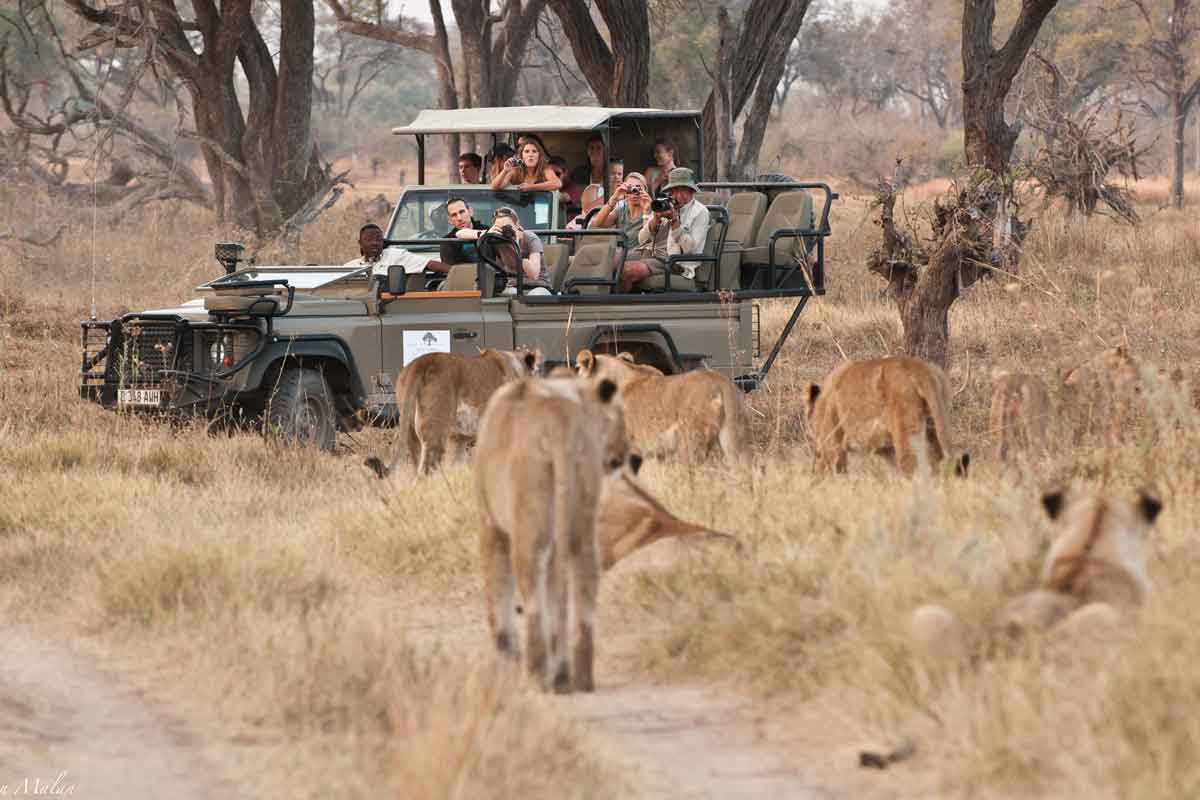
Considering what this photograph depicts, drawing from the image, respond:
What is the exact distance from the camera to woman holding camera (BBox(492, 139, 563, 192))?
37.2ft

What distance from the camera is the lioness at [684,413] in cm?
804

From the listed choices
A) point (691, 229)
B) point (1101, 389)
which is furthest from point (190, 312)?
point (1101, 389)

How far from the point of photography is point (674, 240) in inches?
431

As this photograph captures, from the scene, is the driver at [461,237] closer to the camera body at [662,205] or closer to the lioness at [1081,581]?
the camera body at [662,205]

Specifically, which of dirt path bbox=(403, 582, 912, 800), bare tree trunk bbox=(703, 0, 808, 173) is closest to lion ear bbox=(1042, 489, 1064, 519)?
dirt path bbox=(403, 582, 912, 800)

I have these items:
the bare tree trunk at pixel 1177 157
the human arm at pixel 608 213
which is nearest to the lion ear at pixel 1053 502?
the human arm at pixel 608 213

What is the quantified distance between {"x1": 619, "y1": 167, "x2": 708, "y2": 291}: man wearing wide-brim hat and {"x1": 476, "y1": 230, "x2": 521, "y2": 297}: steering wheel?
762 mm

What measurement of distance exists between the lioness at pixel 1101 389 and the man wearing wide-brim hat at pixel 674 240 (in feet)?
8.96

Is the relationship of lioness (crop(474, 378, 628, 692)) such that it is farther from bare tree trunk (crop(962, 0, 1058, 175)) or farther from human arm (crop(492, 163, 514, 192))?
bare tree trunk (crop(962, 0, 1058, 175))

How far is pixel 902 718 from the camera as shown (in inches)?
179

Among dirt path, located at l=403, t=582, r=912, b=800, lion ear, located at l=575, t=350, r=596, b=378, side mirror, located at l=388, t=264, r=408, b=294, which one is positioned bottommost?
dirt path, located at l=403, t=582, r=912, b=800

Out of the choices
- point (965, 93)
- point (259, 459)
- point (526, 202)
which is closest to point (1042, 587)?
point (259, 459)

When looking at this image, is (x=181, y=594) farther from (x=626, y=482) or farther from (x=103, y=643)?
(x=626, y=482)

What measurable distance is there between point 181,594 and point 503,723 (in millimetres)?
2086
